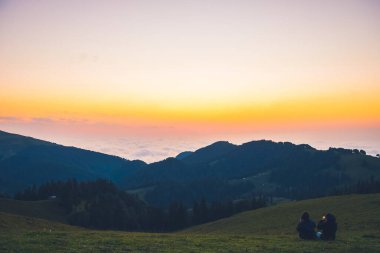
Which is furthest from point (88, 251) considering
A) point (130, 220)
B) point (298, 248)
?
point (130, 220)

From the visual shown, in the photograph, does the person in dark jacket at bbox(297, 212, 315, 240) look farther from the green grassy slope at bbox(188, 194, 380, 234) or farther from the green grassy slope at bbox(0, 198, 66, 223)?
the green grassy slope at bbox(0, 198, 66, 223)

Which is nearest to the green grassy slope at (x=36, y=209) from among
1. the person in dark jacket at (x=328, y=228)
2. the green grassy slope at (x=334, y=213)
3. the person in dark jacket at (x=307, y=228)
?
the green grassy slope at (x=334, y=213)

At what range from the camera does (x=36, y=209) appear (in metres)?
164

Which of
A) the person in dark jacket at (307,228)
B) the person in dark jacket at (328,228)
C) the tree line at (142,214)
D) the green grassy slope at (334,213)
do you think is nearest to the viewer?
the person in dark jacket at (328,228)

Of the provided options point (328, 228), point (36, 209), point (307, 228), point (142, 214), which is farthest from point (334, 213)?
point (142, 214)

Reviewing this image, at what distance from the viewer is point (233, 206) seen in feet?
534

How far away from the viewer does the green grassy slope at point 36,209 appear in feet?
480

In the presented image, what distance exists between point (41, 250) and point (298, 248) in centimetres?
1788

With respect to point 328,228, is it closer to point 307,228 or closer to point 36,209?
point 307,228

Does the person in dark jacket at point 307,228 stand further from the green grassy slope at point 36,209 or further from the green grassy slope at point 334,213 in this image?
the green grassy slope at point 36,209

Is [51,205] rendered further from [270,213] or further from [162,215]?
[270,213]

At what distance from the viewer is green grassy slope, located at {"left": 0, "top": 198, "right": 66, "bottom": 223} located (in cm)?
14636

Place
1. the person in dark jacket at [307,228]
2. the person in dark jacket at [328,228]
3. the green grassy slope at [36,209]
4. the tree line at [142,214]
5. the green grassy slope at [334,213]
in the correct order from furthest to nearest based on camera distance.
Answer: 1. the tree line at [142,214]
2. the green grassy slope at [36,209]
3. the green grassy slope at [334,213]
4. the person in dark jacket at [307,228]
5. the person in dark jacket at [328,228]

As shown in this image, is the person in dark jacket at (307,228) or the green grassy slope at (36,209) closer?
the person in dark jacket at (307,228)
